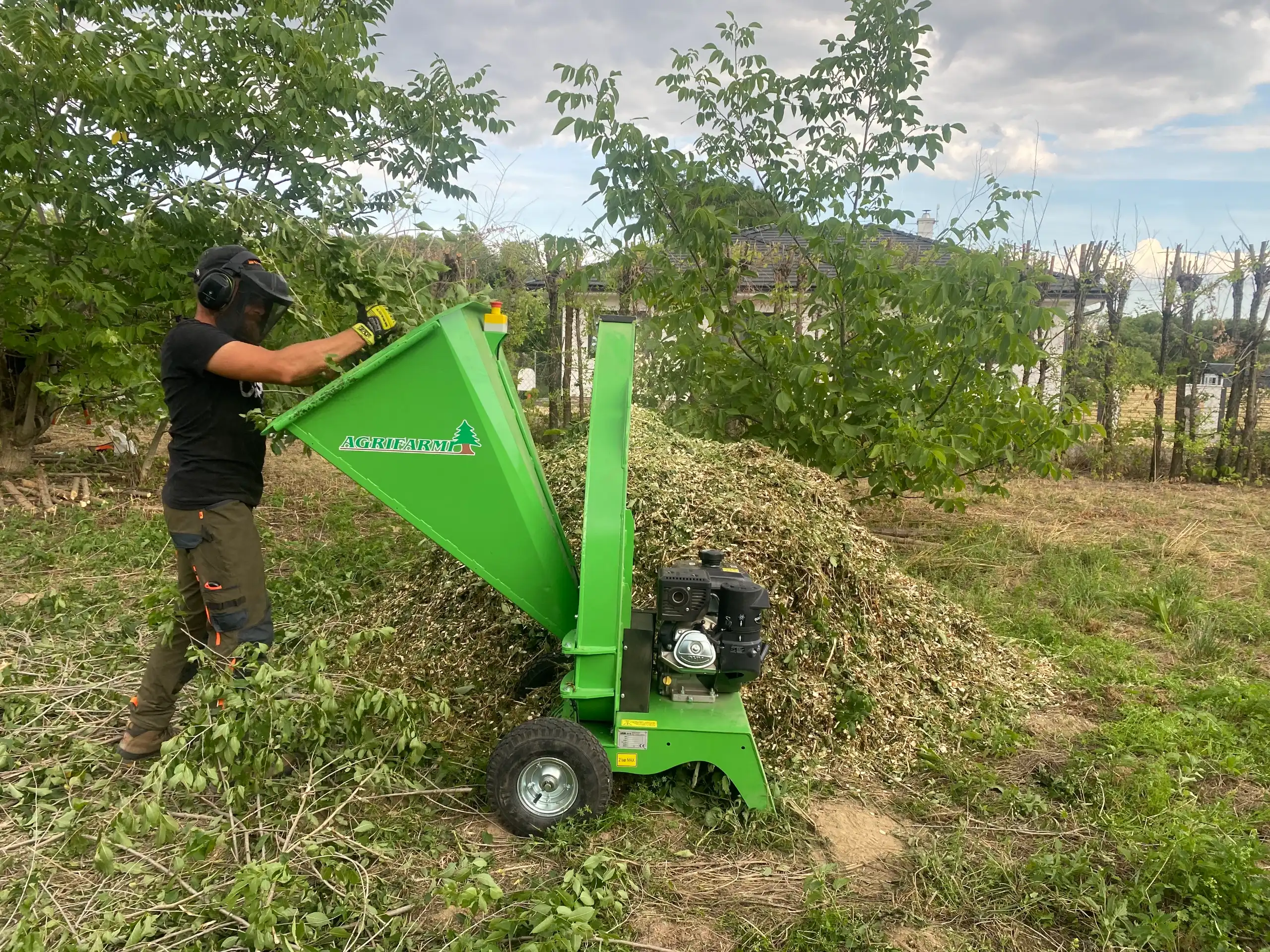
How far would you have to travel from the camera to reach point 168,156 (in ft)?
21.4

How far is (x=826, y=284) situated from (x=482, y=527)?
4.04 m

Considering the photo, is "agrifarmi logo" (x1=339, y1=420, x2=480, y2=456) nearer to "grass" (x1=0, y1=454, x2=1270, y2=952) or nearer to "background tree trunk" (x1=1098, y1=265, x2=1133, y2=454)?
"grass" (x1=0, y1=454, x2=1270, y2=952)

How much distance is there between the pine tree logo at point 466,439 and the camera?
10.3 feet

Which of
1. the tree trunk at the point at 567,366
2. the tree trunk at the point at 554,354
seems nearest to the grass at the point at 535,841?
the tree trunk at the point at 567,366

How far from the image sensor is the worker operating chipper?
309 cm

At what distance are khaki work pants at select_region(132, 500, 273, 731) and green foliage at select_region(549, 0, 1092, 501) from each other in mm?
3854

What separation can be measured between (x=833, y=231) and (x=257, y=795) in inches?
201

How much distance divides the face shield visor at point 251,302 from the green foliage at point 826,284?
3322mm

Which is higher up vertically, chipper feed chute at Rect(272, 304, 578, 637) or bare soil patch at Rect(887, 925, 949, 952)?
chipper feed chute at Rect(272, 304, 578, 637)

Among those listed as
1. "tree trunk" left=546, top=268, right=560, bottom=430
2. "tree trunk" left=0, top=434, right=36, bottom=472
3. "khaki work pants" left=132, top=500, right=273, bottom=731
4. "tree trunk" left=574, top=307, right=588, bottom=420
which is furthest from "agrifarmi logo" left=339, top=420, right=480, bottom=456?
"tree trunk" left=546, top=268, right=560, bottom=430

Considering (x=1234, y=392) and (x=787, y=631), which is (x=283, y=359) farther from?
(x=1234, y=392)

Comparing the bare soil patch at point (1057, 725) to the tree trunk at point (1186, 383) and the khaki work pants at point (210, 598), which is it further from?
the tree trunk at point (1186, 383)

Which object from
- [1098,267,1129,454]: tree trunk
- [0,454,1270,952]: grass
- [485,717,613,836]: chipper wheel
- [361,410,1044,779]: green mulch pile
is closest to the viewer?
[0,454,1270,952]: grass

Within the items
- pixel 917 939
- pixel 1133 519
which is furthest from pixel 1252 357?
pixel 917 939
